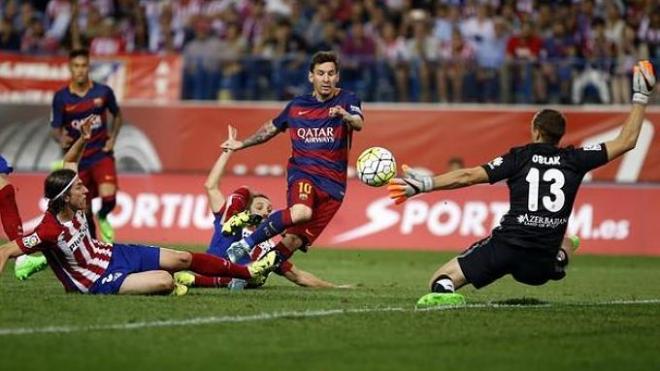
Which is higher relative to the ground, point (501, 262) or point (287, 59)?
point (287, 59)

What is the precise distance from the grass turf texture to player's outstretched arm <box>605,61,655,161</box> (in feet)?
4.88

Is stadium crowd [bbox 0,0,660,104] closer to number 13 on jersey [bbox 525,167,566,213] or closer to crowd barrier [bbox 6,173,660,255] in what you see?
crowd barrier [bbox 6,173,660,255]

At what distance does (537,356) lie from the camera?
30.7ft

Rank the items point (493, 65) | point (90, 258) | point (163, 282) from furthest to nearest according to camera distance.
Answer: point (493, 65)
point (163, 282)
point (90, 258)

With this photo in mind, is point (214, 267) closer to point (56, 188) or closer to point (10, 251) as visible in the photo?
point (56, 188)

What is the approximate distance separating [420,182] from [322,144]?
2.72 metres

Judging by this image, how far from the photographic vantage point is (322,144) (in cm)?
1374

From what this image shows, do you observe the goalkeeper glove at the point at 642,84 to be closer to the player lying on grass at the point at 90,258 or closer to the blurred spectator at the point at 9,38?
the player lying on grass at the point at 90,258

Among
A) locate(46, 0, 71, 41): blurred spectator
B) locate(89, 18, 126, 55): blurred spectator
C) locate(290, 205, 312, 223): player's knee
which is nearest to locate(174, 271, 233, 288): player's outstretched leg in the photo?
locate(290, 205, 312, 223): player's knee

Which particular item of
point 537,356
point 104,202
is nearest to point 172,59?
point 104,202

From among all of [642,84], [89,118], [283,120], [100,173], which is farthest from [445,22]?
[642,84]

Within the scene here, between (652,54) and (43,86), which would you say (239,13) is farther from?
(652,54)

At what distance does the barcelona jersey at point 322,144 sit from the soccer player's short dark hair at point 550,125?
2.35 m

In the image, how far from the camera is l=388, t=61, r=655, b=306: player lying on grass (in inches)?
466
